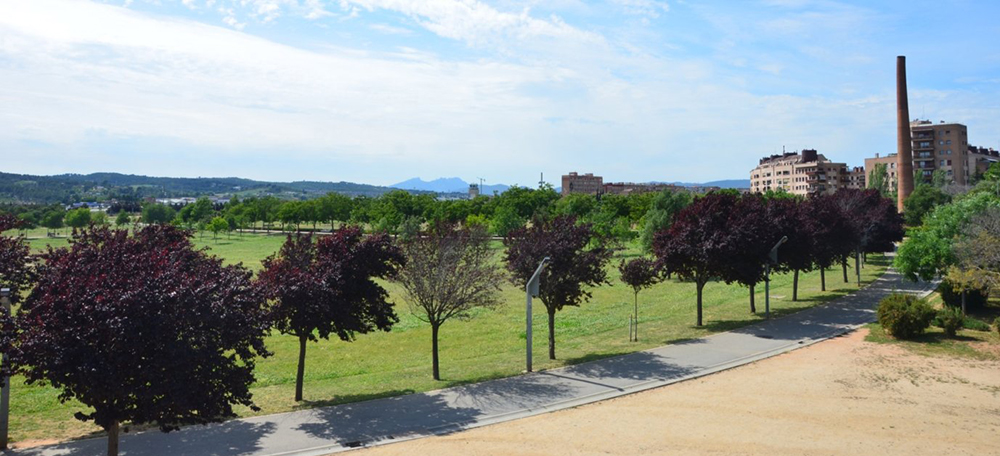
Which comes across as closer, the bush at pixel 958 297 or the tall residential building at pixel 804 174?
the bush at pixel 958 297

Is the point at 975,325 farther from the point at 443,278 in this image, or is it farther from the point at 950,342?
the point at 443,278

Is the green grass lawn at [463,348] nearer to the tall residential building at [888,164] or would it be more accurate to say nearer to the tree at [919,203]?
the tree at [919,203]

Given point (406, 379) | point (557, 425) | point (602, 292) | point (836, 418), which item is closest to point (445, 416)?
point (557, 425)

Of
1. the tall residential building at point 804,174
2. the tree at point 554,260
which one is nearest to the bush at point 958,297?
the tree at point 554,260

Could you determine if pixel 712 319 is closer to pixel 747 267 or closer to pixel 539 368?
pixel 747 267

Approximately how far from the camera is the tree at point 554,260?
19766 millimetres

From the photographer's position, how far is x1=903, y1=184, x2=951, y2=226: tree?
72.0m

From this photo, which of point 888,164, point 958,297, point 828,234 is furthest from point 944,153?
point 958,297

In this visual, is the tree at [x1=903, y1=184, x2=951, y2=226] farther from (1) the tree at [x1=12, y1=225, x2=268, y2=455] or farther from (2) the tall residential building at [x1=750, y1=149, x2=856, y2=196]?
(1) the tree at [x1=12, y1=225, x2=268, y2=455]

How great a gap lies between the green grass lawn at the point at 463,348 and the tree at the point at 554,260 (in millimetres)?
2012

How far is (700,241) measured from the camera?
25219 millimetres

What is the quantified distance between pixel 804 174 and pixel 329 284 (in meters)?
142

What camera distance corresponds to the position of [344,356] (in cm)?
2244

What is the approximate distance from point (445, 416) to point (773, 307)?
2051cm
